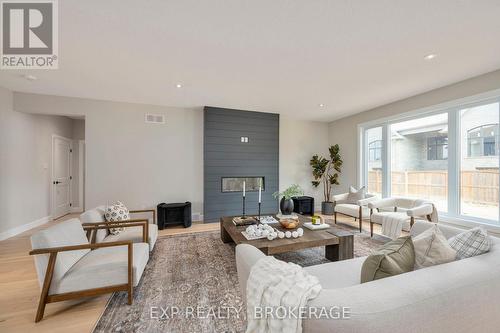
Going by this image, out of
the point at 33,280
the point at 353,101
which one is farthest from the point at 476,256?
the point at 33,280

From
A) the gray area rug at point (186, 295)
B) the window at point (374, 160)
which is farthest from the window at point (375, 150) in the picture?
the gray area rug at point (186, 295)

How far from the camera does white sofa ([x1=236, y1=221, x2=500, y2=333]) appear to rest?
77 cm

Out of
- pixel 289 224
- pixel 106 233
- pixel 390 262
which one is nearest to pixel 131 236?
pixel 106 233

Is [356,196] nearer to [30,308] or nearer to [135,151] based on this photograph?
[135,151]

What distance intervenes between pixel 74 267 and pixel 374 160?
5.67 m

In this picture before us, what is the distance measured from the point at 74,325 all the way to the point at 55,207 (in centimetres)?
452

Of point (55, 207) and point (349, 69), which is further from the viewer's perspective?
point (55, 207)

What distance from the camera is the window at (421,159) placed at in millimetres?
3678

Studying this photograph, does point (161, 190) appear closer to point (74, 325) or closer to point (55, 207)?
point (55, 207)

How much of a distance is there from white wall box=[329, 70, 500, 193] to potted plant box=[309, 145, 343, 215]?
0.66 ft

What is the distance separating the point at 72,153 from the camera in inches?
217

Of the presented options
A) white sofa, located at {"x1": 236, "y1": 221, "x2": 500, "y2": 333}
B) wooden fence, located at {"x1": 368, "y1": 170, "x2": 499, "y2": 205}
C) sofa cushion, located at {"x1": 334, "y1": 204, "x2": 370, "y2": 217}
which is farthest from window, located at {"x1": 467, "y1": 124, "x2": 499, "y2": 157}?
white sofa, located at {"x1": 236, "y1": 221, "x2": 500, "y2": 333}

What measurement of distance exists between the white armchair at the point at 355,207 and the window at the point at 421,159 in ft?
2.62
